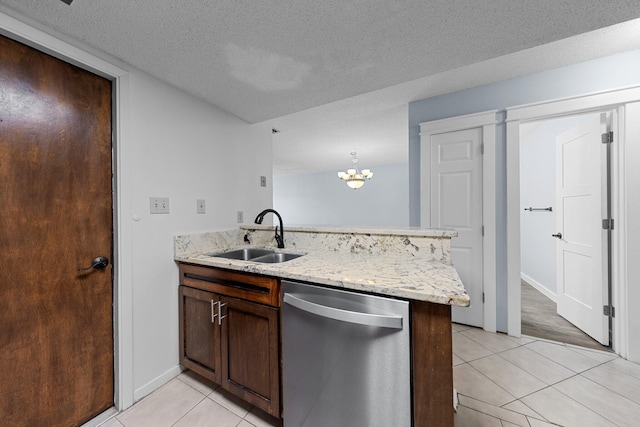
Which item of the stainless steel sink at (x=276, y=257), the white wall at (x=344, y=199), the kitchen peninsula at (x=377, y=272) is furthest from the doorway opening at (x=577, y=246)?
the white wall at (x=344, y=199)

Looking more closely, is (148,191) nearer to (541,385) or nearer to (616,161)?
(541,385)

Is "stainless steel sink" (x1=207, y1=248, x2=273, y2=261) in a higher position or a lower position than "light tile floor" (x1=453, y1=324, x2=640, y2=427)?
higher

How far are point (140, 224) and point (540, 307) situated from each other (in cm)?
422

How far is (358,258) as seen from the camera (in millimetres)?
1521

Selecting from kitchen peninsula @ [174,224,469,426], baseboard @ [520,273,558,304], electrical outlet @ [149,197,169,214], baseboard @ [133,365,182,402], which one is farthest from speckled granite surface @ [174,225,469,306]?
baseboard @ [520,273,558,304]

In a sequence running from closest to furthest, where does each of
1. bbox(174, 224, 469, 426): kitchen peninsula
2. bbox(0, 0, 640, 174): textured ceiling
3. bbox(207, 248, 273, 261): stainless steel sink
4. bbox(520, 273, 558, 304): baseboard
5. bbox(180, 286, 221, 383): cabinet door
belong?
bbox(174, 224, 469, 426): kitchen peninsula, bbox(0, 0, 640, 174): textured ceiling, bbox(180, 286, 221, 383): cabinet door, bbox(207, 248, 273, 261): stainless steel sink, bbox(520, 273, 558, 304): baseboard

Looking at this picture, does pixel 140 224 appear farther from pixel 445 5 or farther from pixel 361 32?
pixel 445 5

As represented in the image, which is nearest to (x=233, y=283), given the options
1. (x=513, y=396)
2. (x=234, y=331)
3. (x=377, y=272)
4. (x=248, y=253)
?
(x=234, y=331)

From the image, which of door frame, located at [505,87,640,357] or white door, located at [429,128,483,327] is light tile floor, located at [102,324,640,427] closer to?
door frame, located at [505,87,640,357]

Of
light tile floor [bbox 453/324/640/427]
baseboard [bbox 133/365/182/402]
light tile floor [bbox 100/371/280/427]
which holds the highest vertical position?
baseboard [bbox 133/365/182/402]

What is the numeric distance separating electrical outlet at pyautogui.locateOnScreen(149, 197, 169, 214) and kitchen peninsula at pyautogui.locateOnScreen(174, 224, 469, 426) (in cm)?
25

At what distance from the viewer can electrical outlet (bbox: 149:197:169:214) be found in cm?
157

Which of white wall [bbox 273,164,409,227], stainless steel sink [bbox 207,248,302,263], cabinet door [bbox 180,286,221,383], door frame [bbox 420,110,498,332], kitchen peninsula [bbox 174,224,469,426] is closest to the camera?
kitchen peninsula [bbox 174,224,469,426]

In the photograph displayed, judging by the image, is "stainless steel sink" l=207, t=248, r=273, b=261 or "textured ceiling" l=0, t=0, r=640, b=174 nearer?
"textured ceiling" l=0, t=0, r=640, b=174
